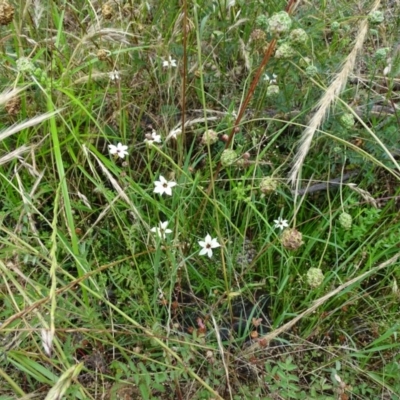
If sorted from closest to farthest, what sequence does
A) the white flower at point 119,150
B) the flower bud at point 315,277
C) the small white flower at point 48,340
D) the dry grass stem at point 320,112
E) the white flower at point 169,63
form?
the small white flower at point 48,340
the dry grass stem at point 320,112
the flower bud at point 315,277
the white flower at point 119,150
the white flower at point 169,63

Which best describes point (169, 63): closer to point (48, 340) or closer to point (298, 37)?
point (298, 37)

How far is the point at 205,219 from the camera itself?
181 cm

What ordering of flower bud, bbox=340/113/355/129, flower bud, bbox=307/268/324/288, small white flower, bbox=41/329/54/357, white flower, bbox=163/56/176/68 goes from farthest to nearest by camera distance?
1. white flower, bbox=163/56/176/68
2. flower bud, bbox=340/113/355/129
3. flower bud, bbox=307/268/324/288
4. small white flower, bbox=41/329/54/357

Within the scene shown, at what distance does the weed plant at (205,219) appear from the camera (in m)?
1.43

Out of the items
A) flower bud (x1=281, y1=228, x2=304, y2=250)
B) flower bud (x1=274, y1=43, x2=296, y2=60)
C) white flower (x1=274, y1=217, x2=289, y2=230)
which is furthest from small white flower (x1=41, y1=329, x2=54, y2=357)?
flower bud (x1=274, y1=43, x2=296, y2=60)

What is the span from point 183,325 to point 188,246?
0.27 metres

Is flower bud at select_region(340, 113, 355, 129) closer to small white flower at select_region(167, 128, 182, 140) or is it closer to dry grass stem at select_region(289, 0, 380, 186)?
dry grass stem at select_region(289, 0, 380, 186)

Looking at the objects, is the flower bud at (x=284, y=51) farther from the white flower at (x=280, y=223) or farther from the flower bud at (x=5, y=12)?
the flower bud at (x=5, y=12)

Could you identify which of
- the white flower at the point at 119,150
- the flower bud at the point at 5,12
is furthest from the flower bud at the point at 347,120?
the flower bud at the point at 5,12

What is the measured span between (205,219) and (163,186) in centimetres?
19

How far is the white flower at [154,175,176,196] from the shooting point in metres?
1.73

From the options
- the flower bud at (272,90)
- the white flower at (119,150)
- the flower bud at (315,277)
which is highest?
the flower bud at (272,90)

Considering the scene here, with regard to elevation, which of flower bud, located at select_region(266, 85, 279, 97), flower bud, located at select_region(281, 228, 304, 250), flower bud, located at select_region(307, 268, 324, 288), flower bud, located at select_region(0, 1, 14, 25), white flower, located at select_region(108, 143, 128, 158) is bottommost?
flower bud, located at select_region(307, 268, 324, 288)

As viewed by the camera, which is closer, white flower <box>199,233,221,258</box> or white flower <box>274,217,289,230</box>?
white flower <box>199,233,221,258</box>
